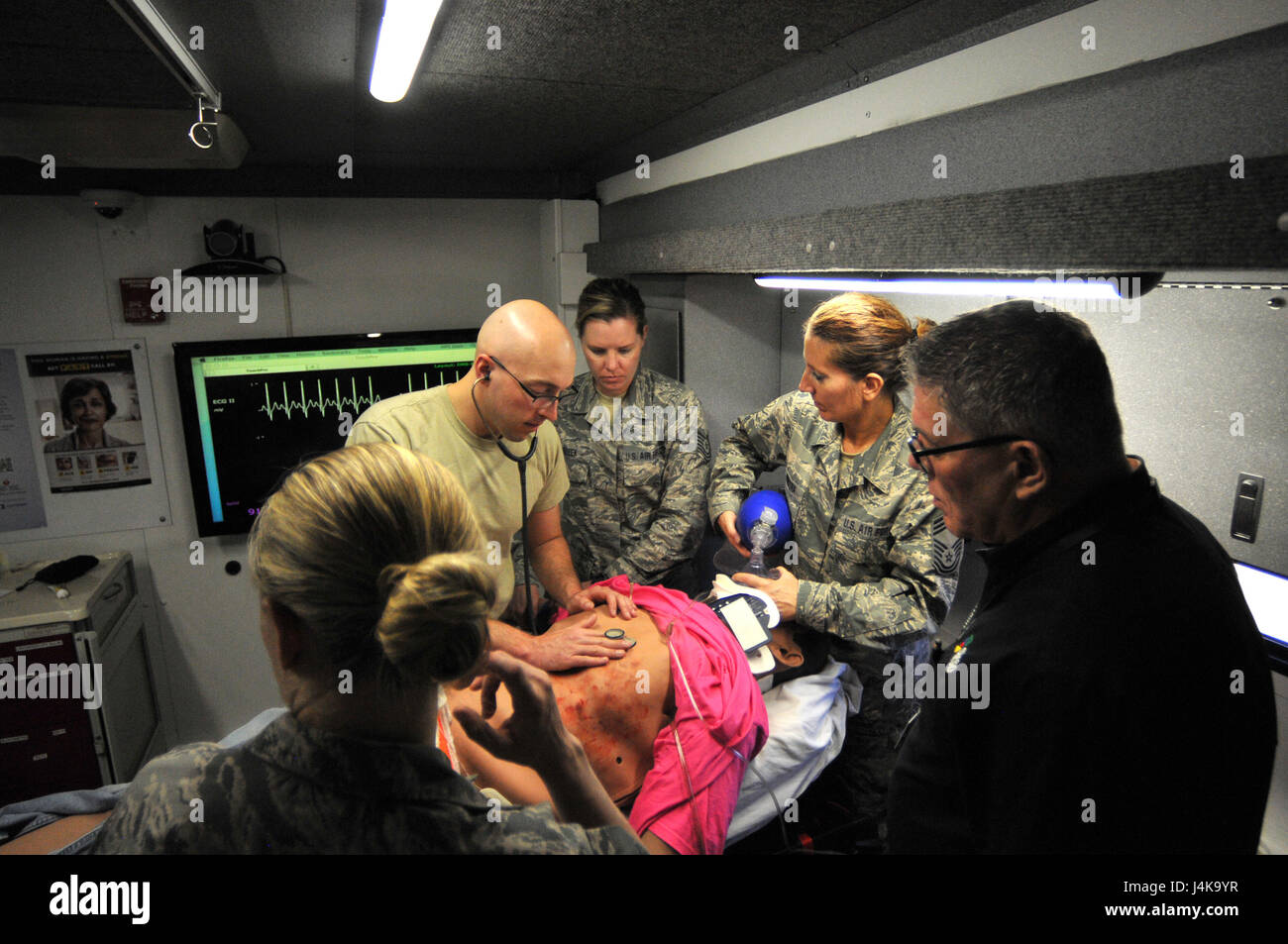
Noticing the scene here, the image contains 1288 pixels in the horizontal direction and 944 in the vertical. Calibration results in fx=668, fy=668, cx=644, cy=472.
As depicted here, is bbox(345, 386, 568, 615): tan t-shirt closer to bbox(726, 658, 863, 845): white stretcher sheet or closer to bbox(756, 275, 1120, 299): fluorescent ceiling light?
bbox(726, 658, 863, 845): white stretcher sheet

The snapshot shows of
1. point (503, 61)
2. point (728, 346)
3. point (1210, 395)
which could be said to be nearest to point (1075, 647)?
point (1210, 395)

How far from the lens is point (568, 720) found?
56.0 inches

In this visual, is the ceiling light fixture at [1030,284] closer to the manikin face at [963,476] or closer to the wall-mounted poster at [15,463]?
the manikin face at [963,476]

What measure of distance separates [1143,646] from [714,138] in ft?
5.76

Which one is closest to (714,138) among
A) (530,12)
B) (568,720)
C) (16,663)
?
(530,12)

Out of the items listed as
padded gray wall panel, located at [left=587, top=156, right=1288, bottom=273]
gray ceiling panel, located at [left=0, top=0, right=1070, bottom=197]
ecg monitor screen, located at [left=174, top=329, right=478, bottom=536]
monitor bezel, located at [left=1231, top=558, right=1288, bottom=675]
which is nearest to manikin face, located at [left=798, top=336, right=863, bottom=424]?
padded gray wall panel, located at [left=587, top=156, right=1288, bottom=273]

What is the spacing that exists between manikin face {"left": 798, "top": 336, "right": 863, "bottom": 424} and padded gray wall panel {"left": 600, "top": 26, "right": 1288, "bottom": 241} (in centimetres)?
38

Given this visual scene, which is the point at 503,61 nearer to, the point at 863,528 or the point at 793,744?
the point at 863,528

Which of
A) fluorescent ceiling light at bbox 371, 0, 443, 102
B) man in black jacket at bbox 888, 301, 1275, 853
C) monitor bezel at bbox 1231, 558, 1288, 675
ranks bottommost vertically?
monitor bezel at bbox 1231, 558, 1288, 675

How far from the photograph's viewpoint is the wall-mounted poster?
271 centimetres

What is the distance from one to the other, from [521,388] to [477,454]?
241 millimetres
